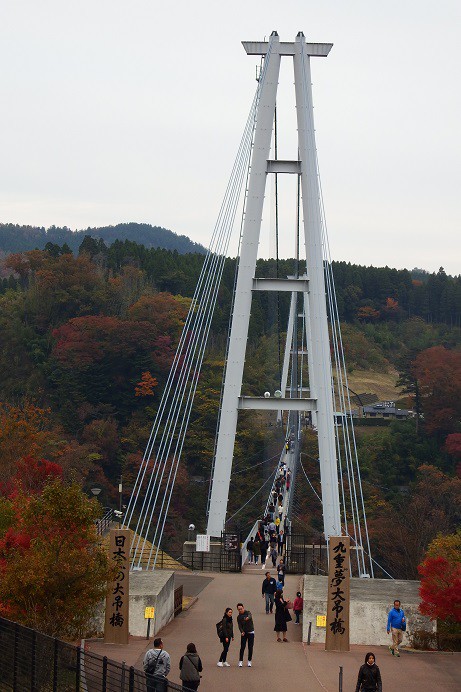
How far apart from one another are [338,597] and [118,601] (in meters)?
3.31

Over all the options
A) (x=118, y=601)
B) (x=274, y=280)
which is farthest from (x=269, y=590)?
(x=274, y=280)

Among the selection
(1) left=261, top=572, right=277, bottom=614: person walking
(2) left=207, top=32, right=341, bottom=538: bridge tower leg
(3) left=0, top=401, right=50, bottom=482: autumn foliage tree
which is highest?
(2) left=207, top=32, right=341, bottom=538: bridge tower leg

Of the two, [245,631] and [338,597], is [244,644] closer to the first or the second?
[245,631]

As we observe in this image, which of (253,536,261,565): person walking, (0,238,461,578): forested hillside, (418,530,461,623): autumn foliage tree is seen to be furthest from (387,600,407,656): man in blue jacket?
(0,238,461,578): forested hillside

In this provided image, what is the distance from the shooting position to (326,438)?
31.1 m

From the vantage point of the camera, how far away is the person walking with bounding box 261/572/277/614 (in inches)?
887

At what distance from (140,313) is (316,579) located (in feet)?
184

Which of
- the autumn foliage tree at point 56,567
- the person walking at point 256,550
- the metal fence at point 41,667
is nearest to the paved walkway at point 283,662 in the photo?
the autumn foliage tree at point 56,567

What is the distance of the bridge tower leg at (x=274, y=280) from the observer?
103 ft

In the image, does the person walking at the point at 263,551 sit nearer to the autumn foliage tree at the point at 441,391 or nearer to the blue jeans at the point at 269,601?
the blue jeans at the point at 269,601

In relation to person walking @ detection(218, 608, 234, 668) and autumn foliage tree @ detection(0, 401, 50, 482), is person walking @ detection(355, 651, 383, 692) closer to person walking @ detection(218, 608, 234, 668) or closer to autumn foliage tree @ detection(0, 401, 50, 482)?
person walking @ detection(218, 608, 234, 668)

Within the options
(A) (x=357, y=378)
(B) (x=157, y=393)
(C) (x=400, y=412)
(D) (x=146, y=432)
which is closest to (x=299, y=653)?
(D) (x=146, y=432)

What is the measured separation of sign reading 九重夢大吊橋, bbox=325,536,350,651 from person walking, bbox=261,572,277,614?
3.26 metres

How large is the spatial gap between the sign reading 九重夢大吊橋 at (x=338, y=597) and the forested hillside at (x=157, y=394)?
3018 centimetres
